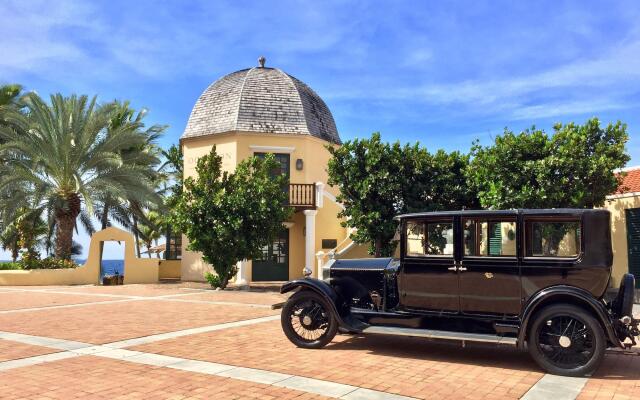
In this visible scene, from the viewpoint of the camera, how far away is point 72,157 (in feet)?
68.8

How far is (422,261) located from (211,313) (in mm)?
6025

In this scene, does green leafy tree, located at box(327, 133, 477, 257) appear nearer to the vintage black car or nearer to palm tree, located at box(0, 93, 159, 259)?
the vintage black car

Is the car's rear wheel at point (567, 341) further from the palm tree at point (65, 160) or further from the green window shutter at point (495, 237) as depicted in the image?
the palm tree at point (65, 160)

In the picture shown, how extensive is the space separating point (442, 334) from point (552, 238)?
1.86 m

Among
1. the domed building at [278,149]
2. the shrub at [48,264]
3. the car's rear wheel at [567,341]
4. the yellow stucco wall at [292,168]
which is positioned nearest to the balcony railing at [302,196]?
the domed building at [278,149]

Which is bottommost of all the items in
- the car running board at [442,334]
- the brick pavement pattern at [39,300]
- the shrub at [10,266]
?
the brick pavement pattern at [39,300]

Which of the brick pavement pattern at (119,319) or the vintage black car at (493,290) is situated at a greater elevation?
the vintage black car at (493,290)

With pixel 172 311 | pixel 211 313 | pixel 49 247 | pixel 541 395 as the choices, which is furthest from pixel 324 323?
pixel 49 247

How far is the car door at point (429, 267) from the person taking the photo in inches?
263

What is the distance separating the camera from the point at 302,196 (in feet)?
72.3

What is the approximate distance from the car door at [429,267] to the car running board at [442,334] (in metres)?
0.32

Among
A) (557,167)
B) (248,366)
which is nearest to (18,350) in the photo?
(248,366)

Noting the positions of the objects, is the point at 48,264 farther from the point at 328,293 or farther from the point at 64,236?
the point at 328,293

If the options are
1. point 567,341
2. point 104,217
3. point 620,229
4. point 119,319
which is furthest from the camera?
point 104,217
